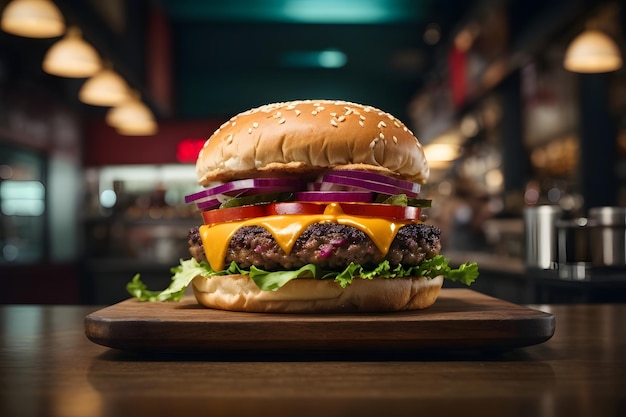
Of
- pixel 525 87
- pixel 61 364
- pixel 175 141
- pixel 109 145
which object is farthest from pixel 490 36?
pixel 61 364

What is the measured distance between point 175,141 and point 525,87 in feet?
Answer: 18.2

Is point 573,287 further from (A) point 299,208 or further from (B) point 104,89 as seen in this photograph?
(B) point 104,89

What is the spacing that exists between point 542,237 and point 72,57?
3479mm

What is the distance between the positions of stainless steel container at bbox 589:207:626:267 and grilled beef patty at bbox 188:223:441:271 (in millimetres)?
2160

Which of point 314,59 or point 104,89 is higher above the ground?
point 314,59

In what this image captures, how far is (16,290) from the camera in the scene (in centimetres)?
738

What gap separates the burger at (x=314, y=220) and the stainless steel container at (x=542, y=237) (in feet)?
6.89

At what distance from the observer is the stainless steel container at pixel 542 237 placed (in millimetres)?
3850

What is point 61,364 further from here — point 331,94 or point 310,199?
point 331,94

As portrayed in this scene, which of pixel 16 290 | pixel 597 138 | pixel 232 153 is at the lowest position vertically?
pixel 16 290

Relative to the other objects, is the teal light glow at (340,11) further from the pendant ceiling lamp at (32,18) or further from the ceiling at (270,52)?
the pendant ceiling lamp at (32,18)

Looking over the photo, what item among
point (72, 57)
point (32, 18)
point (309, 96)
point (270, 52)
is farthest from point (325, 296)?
point (309, 96)

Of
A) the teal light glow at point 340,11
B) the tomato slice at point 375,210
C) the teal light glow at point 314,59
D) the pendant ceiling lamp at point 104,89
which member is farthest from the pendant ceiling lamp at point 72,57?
the teal light glow at point 314,59

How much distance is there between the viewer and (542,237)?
3906 millimetres
